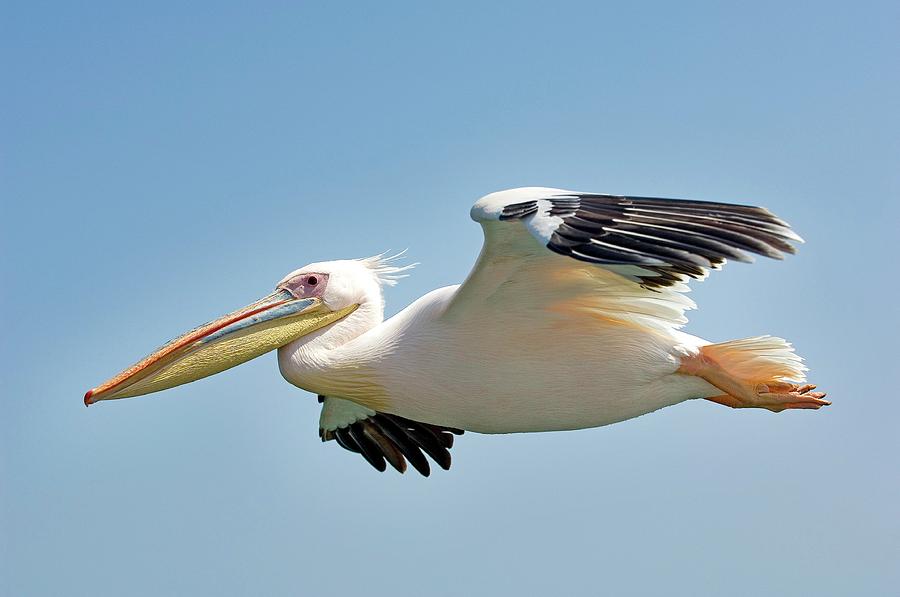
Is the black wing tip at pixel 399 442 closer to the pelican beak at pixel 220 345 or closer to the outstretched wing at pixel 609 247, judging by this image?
the pelican beak at pixel 220 345

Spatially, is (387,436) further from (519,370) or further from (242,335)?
(519,370)

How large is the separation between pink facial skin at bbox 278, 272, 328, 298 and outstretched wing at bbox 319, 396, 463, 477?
122 cm

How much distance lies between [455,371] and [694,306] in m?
1.43

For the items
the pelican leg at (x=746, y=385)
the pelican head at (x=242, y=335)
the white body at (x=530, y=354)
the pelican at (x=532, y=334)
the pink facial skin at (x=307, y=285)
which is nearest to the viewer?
the pelican at (x=532, y=334)

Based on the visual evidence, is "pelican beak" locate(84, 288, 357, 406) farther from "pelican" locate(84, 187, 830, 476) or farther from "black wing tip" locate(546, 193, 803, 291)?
"black wing tip" locate(546, 193, 803, 291)

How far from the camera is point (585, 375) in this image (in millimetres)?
6930

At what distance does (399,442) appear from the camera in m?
Result: 8.79

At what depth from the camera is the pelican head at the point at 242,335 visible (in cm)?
Result: 752

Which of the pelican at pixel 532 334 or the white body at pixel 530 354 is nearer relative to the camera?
the pelican at pixel 532 334

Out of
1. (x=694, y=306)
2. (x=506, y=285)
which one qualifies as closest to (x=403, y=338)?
(x=506, y=285)

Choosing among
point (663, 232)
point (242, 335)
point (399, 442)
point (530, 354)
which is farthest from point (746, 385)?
point (242, 335)

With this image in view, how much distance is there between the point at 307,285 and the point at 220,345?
0.67 meters

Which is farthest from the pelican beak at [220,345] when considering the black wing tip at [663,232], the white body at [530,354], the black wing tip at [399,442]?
the black wing tip at [663,232]

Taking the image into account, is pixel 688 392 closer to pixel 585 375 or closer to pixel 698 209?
pixel 585 375
